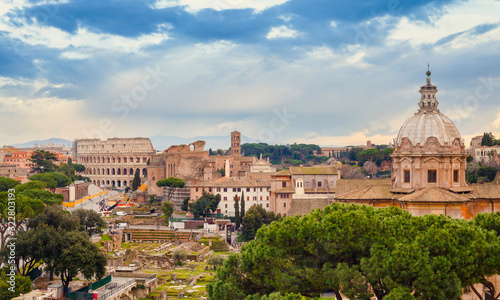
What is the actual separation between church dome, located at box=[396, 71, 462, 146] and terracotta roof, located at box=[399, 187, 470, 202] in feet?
8.97

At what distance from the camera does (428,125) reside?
87.6 feet

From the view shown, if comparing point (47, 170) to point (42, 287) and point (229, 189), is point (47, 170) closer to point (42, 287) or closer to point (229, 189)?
point (229, 189)

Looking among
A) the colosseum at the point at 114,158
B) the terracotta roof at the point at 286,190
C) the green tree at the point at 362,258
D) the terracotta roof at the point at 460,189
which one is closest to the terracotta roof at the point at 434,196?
the terracotta roof at the point at 460,189

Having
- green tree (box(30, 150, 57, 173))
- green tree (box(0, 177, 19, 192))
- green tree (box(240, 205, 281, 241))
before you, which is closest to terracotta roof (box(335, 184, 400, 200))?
green tree (box(240, 205, 281, 241))

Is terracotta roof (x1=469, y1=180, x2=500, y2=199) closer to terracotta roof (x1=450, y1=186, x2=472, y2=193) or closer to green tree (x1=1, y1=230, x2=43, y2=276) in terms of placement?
terracotta roof (x1=450, y1=186, x2=472, y2=193)

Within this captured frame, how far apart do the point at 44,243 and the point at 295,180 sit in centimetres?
2863

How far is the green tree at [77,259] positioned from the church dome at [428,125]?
1611 cm

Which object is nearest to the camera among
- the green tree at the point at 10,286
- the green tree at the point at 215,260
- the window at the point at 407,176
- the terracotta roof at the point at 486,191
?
the green tree at the point at 10,286

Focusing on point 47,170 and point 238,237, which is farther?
point 47,170

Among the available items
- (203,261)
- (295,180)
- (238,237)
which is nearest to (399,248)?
(203,261)

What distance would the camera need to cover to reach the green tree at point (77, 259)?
77.8 ft

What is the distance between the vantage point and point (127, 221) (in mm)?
49062

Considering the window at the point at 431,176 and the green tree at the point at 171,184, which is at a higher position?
the window at the point at 431,176

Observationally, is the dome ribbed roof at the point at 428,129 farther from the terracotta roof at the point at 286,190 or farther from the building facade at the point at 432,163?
the terracotta roof at the point at 286,190
